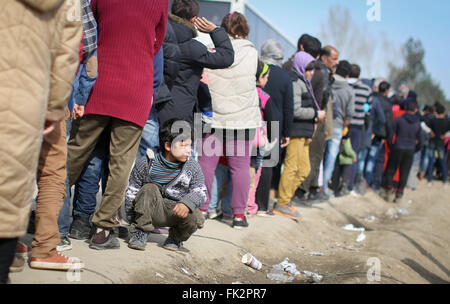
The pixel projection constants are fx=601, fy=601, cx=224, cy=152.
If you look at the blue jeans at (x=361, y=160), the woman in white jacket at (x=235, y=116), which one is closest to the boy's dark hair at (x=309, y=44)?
the woman in white jacket at (x=235, y=116)

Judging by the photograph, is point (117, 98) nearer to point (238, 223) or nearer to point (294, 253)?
point (238, 223)

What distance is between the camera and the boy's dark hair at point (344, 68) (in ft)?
34.5

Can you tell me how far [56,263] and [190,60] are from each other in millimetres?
2529

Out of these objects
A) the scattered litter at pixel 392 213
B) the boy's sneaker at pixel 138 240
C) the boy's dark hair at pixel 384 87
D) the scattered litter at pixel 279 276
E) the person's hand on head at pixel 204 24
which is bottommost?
the scattered litter at pixel 392 213

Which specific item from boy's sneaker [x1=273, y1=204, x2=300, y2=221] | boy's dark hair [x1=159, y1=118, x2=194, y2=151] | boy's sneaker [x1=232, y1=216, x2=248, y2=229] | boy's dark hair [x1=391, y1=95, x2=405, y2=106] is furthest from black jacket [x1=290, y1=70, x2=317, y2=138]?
boy's dark hair [x1=391, y1=95, x2=405, y2=106]

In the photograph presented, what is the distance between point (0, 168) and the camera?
2.59 m

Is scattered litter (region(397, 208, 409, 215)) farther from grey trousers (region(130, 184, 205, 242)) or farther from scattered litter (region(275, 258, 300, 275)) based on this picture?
grey trousers (region(130, 184, 205, 242))

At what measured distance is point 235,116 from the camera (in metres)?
6.43

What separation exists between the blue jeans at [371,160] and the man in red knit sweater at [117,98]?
9.29 meters

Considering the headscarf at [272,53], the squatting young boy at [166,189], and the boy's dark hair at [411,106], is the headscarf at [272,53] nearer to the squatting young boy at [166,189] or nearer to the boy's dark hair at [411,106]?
the squatting young boy at [166,189]

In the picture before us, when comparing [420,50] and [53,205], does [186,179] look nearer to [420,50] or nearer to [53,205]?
[53,205]

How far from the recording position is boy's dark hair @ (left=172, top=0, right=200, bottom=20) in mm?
5543

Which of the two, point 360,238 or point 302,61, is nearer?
point 302,61

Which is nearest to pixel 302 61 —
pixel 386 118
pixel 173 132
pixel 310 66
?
pixel 310 66
